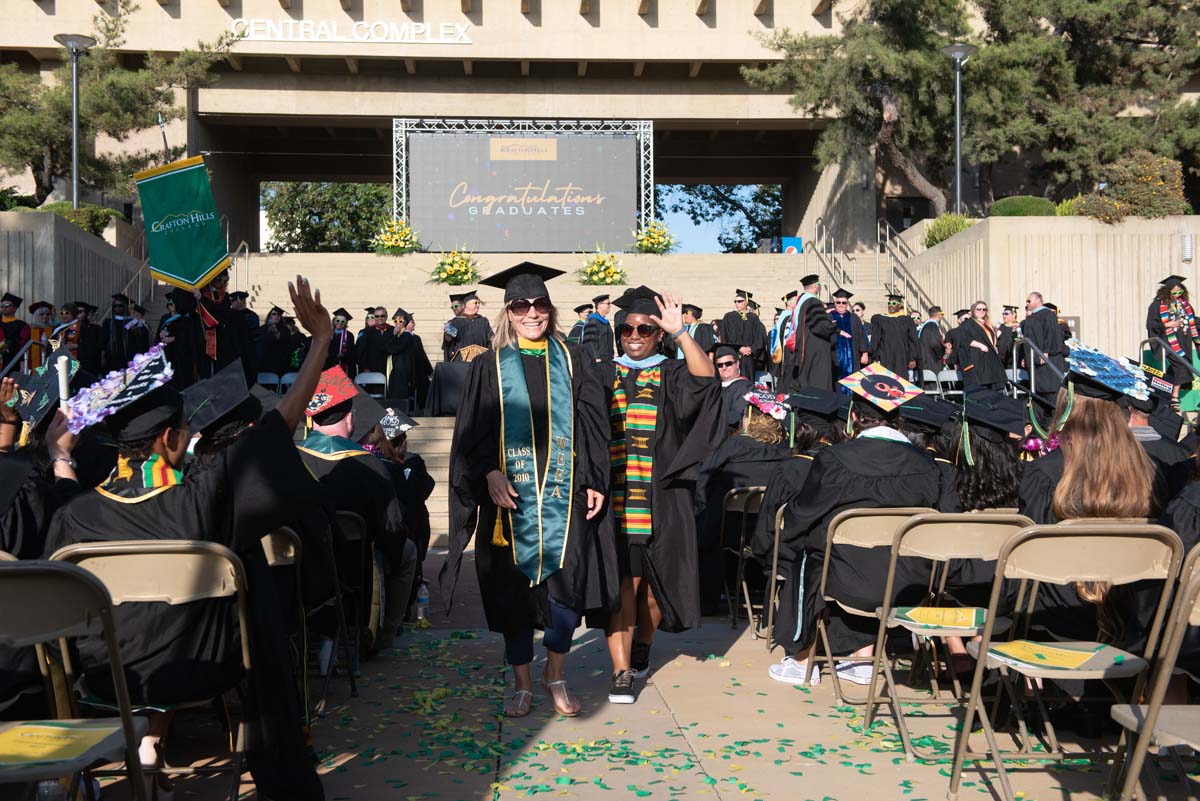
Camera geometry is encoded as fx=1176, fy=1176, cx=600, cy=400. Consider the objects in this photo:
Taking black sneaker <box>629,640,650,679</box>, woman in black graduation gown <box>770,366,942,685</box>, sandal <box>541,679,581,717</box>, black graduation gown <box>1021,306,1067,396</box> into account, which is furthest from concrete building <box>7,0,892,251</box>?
sandal <box>541,679,581,717</box>

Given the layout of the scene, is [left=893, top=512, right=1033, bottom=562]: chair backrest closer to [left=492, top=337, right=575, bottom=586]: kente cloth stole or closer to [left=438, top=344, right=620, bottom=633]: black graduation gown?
[left=438, top=344, right=620, bottom=633]: black graduation gown

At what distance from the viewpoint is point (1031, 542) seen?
342cm

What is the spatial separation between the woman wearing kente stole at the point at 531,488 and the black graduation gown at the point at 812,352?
34.4ft

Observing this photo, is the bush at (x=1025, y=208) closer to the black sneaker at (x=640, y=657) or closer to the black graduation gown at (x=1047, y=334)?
the black graduation gown at (x=1047, y=334)

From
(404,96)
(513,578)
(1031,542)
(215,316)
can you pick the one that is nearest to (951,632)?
(1031,542)

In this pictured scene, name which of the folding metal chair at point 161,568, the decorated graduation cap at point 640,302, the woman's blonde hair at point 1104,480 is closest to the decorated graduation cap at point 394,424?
the decorated graduation cap at point 640,302

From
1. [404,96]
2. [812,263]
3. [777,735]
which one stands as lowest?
[777,735]

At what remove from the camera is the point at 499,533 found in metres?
4.94

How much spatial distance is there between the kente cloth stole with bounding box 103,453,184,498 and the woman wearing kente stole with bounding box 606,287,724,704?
2.17 meters

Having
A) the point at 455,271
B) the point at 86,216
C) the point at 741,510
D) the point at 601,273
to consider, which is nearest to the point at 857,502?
the point at 741,510

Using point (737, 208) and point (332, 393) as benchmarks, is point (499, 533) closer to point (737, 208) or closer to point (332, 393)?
point (332, 393)

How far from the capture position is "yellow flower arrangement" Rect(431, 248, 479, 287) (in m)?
22.4

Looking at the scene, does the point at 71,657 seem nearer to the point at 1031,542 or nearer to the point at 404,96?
the point at 1031,542

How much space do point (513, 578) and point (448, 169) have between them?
21.9 m
